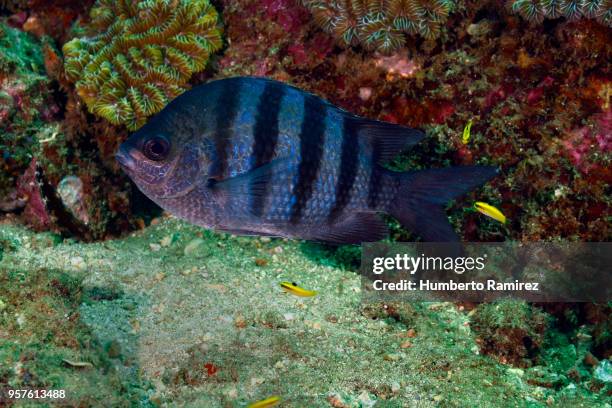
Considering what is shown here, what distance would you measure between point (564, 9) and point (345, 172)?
245 centimetres

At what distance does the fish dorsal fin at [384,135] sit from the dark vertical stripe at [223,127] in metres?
0.78

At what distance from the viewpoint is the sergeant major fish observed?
9.62 feet

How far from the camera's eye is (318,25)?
457 centimetres

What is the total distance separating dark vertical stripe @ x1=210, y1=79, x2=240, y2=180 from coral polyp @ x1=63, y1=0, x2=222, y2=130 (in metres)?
2.31

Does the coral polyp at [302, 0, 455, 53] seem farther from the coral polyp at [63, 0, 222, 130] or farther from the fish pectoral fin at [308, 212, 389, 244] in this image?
the fish pectoral fin at [308, 212, 389, 244]

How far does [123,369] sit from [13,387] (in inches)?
28.3

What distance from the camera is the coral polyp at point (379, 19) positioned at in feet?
14.0

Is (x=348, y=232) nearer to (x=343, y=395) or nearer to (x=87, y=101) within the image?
(x=343, y=395)

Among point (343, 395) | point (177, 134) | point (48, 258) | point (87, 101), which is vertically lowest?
point (343, 395)

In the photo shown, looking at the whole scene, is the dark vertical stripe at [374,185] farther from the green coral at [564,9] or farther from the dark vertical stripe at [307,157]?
the green coral at [564,9]

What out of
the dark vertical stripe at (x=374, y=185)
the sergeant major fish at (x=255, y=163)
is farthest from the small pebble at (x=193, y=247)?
the dark vertical stripe at (x=374, y=185)

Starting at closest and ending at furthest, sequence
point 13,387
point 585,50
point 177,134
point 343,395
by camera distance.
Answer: point 13,387 → point 177,134 → point 343,395 → point 585,50

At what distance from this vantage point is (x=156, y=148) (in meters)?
2.91

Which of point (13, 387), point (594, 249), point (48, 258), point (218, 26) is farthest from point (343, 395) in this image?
point (218, 26)
